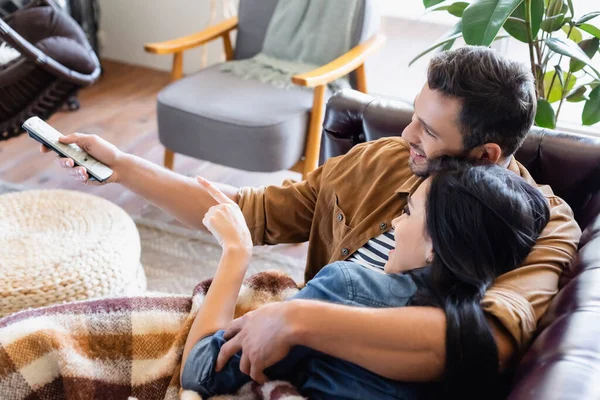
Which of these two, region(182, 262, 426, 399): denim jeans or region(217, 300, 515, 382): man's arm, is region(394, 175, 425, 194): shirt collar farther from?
region(217, 300, 515, 382): man's arm

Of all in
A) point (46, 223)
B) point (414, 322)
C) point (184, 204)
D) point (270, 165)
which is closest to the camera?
point (414, 322)

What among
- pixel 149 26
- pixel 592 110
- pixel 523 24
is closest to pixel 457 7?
pixel 523 24

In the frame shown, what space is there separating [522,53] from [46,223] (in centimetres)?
231

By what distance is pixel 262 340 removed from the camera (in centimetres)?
94

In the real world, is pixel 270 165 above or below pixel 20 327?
below

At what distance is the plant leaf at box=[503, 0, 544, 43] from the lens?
5.35 feet

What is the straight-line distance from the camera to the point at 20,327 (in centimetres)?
108

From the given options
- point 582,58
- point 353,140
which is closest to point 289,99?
point 353,140

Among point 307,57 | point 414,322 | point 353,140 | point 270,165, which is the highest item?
point 414,322

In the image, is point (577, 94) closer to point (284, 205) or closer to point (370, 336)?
point (284, 205)

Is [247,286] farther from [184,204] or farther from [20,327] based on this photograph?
[20,327]

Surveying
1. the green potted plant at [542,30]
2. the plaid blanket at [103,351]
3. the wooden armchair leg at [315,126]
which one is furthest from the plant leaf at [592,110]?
the plaid blanket at [103,351]

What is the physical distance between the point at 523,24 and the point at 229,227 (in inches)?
40.0

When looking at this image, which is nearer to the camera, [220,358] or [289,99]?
[220,358]
